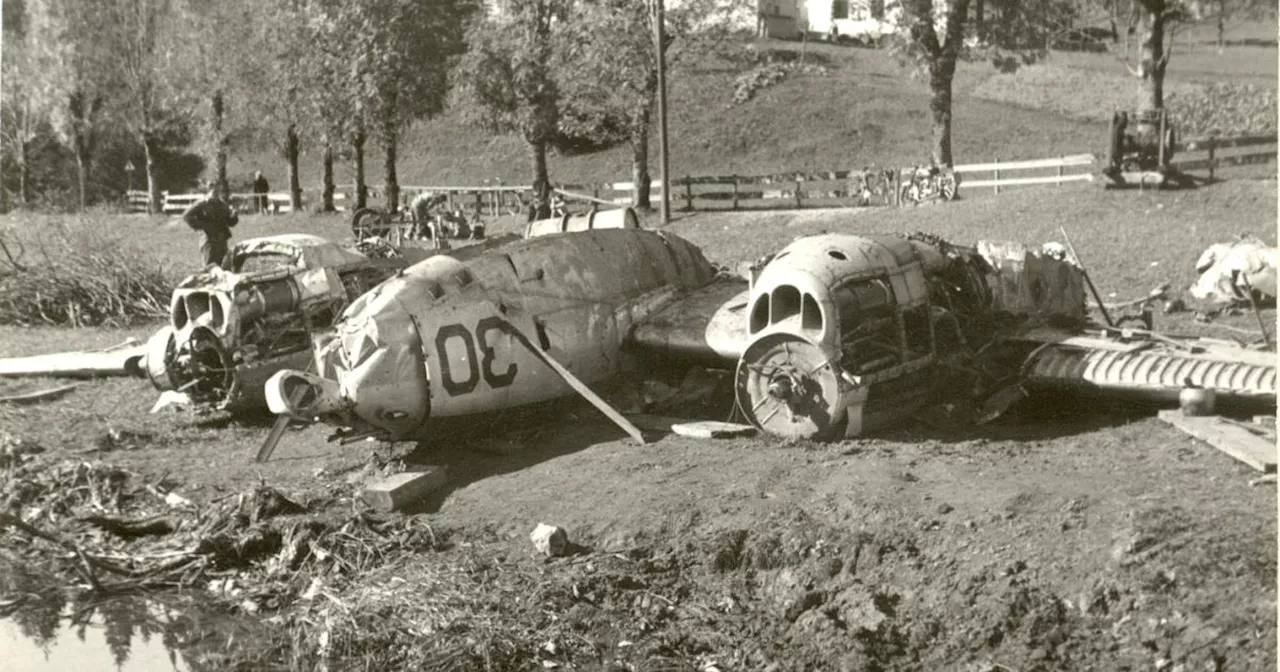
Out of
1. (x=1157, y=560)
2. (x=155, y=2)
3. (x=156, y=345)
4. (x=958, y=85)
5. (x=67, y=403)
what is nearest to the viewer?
(x=1157, y=560)

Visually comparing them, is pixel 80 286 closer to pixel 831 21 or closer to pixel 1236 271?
pixel 1236 271

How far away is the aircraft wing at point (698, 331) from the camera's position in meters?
14.5

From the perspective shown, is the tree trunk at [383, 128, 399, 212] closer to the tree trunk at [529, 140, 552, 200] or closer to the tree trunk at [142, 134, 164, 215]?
the tree trunk at [529, 140, 552, 200]

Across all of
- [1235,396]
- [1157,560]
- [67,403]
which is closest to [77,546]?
[67,403]

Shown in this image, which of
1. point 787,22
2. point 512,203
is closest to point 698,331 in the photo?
point 512,203

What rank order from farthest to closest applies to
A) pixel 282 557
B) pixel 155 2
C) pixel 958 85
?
pixel 958 85, pixel 155 2, pixel 282 557

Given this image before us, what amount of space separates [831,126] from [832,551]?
4041cm

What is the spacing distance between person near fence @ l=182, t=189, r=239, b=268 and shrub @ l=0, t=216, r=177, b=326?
3636mm

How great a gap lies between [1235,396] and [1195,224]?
10531 millimetres

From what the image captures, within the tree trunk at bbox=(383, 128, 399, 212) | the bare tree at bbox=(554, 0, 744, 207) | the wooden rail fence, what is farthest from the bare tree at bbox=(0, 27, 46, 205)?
the wooden rail fence

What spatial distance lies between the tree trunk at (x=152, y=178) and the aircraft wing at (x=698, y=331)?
34.1m

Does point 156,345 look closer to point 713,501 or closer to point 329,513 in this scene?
point 329,513

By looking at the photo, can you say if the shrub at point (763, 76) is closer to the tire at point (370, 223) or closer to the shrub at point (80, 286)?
the tire at point (370, 223)

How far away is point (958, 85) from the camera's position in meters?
51.8
